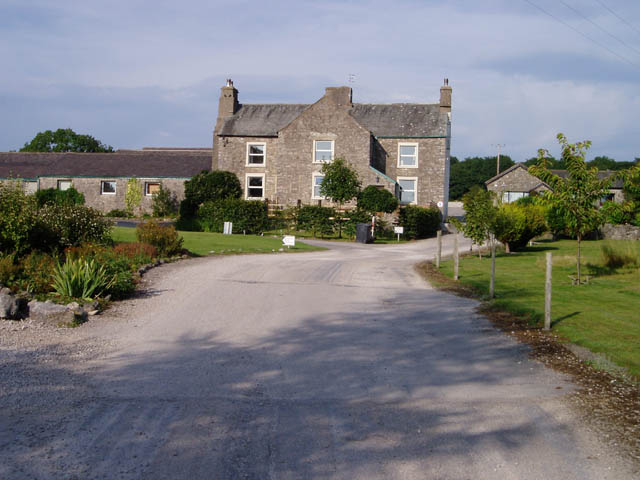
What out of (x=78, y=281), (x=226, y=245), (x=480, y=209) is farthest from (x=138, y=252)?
(x=480, y=209)

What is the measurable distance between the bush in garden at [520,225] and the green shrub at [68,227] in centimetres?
1579

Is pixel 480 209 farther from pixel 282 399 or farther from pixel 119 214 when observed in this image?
pixel 119 214

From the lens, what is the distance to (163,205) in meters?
47.6

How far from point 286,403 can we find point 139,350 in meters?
3.06

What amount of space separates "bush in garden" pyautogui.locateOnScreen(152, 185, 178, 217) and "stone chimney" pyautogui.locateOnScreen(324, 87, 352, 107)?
1480cm

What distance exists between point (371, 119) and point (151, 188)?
1864 centimetres

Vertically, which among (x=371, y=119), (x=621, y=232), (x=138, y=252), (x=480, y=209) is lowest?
(x=138, y=252)

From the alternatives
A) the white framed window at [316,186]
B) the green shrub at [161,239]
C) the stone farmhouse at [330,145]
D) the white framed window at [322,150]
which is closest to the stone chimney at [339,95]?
the stone farmhouse at [330,145]

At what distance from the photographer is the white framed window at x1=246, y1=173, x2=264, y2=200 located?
153 feet

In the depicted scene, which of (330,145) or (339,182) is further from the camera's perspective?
(330,145)

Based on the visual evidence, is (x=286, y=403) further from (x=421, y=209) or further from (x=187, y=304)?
(x=421, y=209)

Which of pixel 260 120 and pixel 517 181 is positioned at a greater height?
pixel 260 120

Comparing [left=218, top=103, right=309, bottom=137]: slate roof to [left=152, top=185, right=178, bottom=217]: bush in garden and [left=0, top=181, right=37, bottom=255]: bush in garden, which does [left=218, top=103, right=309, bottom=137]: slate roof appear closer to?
[left=152, top=185, right=178, bottom=217]: bush in garden

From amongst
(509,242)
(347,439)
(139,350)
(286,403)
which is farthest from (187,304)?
(509,242)
